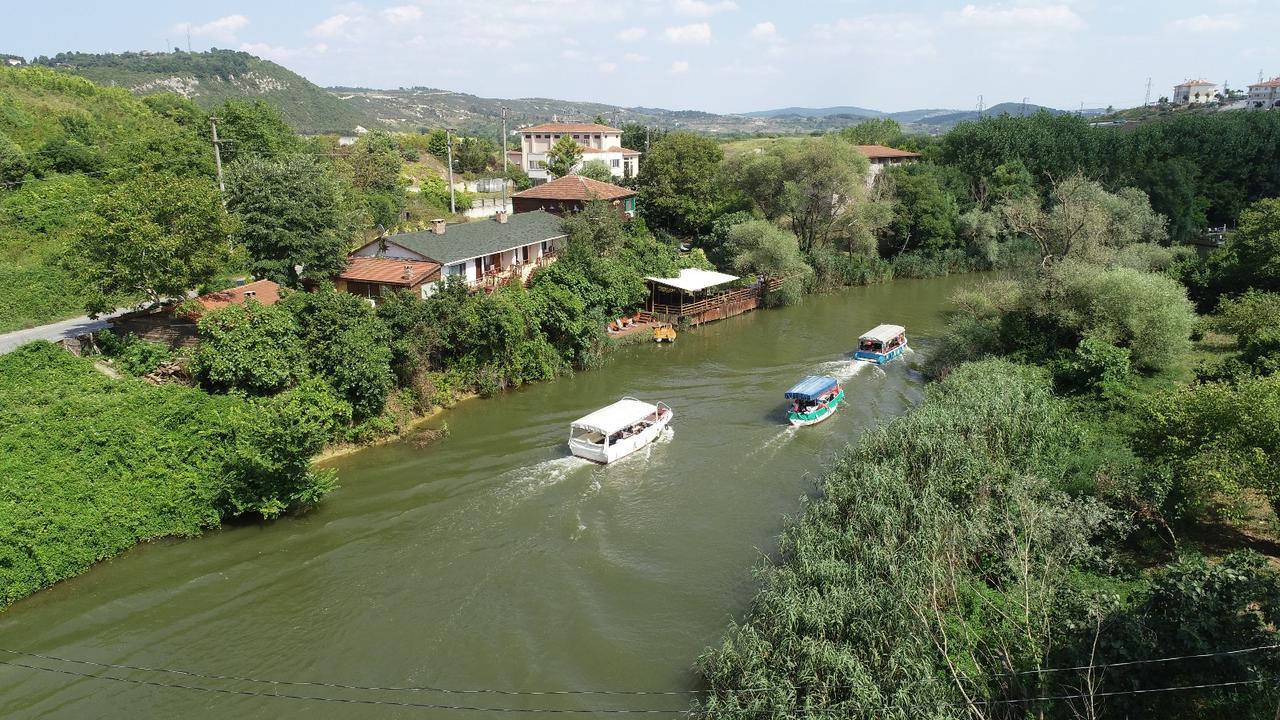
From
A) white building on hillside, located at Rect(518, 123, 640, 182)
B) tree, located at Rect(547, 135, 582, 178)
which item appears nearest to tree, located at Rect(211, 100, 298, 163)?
tree, located at Rect(547, 135, 582, 178)

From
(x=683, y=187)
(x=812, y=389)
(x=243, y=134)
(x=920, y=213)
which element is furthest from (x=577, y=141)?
(x=812, y=389)

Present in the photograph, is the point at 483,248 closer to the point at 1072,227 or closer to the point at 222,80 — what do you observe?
the point at 1072,227

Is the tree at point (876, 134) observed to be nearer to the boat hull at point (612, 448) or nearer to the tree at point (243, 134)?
the tree at point (243, 134)

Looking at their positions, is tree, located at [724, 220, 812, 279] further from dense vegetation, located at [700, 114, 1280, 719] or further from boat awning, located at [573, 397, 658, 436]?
boat awning, located at [573, 397, 658, 436]

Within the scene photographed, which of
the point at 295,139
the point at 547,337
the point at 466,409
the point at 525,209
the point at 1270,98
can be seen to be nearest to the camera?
the point at 466,409

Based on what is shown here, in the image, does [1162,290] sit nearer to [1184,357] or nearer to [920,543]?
[1184,357]

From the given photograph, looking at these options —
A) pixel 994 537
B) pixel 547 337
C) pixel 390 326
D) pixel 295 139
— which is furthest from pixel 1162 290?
pixel 295 139
